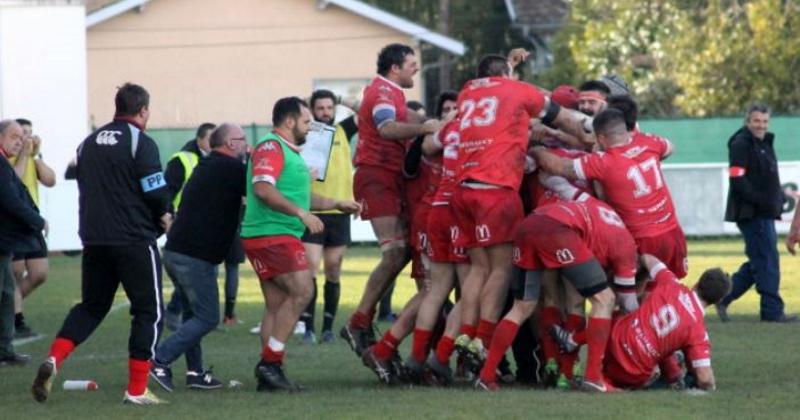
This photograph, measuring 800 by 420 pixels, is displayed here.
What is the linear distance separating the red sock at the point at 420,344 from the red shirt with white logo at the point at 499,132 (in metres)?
1.16

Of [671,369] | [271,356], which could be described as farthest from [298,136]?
[671,369]

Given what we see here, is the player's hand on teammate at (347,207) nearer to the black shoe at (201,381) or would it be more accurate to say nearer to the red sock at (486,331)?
the red sock at (486,331)

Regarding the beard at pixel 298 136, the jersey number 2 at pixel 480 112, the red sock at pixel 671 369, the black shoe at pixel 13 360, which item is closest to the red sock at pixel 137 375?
the beard at pixel 298 136

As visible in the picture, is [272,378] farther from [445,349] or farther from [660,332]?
[660,332]

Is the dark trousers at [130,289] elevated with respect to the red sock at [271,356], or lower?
elevated

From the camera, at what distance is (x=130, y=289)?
10.8 m

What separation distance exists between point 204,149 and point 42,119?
15.2 m

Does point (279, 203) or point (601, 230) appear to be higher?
point (279, 203)

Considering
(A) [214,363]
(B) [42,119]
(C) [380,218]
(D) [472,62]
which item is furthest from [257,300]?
(D) [472,62]

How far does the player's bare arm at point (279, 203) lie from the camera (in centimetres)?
1093

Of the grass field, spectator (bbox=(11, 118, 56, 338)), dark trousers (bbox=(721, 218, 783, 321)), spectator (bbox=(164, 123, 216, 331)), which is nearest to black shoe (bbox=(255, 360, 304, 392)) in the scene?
the grass field

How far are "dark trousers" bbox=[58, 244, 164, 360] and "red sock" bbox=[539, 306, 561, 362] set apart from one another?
254cm

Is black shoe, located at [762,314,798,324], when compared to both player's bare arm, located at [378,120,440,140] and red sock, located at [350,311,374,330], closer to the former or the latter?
red sock, located at [350,311,374,330]

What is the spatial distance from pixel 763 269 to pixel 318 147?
5.09 m
